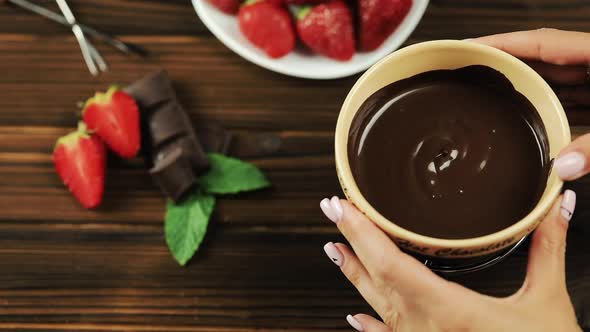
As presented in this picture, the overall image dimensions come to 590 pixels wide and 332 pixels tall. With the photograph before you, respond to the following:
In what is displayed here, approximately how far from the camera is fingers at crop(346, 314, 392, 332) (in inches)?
42.6

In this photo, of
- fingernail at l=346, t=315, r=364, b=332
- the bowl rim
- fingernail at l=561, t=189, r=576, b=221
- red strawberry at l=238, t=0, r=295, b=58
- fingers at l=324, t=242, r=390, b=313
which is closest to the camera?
the bowl rim

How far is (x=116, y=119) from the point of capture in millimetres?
1231

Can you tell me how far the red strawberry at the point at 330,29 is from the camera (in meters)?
1.21

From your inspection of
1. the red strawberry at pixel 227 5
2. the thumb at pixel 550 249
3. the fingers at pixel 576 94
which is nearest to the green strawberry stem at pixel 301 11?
the red strawberry at pixel 227 5

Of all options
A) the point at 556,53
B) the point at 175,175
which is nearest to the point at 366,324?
the point at 175,175

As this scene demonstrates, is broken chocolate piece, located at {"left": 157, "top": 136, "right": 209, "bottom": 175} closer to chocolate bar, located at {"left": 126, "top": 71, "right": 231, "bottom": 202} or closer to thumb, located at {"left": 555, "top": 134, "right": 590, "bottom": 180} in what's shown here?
chocolate bar, located at {"left": 126, "top": 71, "right": 231, "bottom": 202}

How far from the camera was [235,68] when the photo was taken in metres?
1.31

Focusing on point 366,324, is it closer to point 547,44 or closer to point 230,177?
point 230,177

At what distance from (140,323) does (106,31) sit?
0.57 meters

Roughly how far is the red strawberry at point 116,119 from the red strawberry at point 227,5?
0.78ft

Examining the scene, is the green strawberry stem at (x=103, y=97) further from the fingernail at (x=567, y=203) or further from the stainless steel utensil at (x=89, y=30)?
the fingernail at (x=567, y=203)

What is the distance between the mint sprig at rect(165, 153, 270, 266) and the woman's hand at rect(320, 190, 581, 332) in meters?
0.37

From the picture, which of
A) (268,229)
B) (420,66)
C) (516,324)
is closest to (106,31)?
(268,229)

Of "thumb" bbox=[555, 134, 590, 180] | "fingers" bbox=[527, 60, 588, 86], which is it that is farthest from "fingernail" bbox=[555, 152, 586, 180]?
"fingers" bbox=[527, 60, 588, 86]
